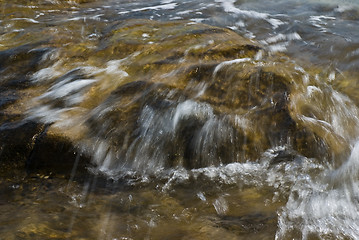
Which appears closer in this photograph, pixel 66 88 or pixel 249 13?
pixel 66 88

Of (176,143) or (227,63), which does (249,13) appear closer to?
(227,63)

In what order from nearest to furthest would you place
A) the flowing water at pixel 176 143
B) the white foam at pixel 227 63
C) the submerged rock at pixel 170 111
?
the flowing water at pixel 176 143 < the submerged rock at pixel 170 111 < the white foam at pixel 227 63

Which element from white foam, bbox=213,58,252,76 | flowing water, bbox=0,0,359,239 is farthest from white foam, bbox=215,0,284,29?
white foam, bbox=213,58,252,76

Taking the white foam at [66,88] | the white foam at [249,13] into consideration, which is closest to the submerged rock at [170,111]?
the white foam at [66,88]

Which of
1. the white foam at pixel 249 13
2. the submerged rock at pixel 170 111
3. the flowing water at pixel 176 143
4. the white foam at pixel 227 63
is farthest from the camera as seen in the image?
the white foam at pixel 249 13

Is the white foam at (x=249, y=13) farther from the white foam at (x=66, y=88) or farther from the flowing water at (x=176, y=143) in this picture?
the white foam at (x=66, y=88)

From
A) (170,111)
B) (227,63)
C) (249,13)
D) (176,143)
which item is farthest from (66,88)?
(249,13)

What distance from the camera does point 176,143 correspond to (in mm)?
4113

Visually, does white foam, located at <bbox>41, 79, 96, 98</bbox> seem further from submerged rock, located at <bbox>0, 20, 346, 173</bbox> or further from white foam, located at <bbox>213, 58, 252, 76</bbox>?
white foam, located at <bbox>213, 58, 252, 76</bbox>

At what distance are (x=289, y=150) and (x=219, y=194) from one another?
1031 millimetres

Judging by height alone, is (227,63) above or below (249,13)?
above

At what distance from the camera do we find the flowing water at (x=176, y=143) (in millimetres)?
3080

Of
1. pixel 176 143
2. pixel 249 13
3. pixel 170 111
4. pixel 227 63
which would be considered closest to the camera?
pixel 176 143

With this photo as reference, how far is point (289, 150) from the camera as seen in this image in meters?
3.99
